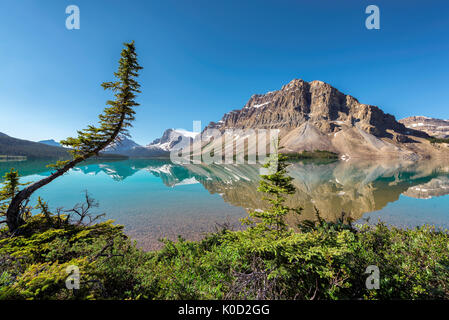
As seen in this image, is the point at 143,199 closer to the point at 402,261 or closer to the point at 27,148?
the point at 402,261

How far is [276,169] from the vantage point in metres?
9.01

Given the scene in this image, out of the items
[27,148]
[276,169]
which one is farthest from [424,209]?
[27,148]

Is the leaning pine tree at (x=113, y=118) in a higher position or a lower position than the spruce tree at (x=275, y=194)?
higher

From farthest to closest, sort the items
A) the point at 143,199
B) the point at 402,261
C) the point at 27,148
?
the point at 27,148 → the point at 143,199 → the point at 402,261

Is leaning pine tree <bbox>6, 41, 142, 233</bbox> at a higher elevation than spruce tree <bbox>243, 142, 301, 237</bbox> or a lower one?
higher

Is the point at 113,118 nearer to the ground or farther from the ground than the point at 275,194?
farther from the ground

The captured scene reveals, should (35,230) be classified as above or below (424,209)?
above
